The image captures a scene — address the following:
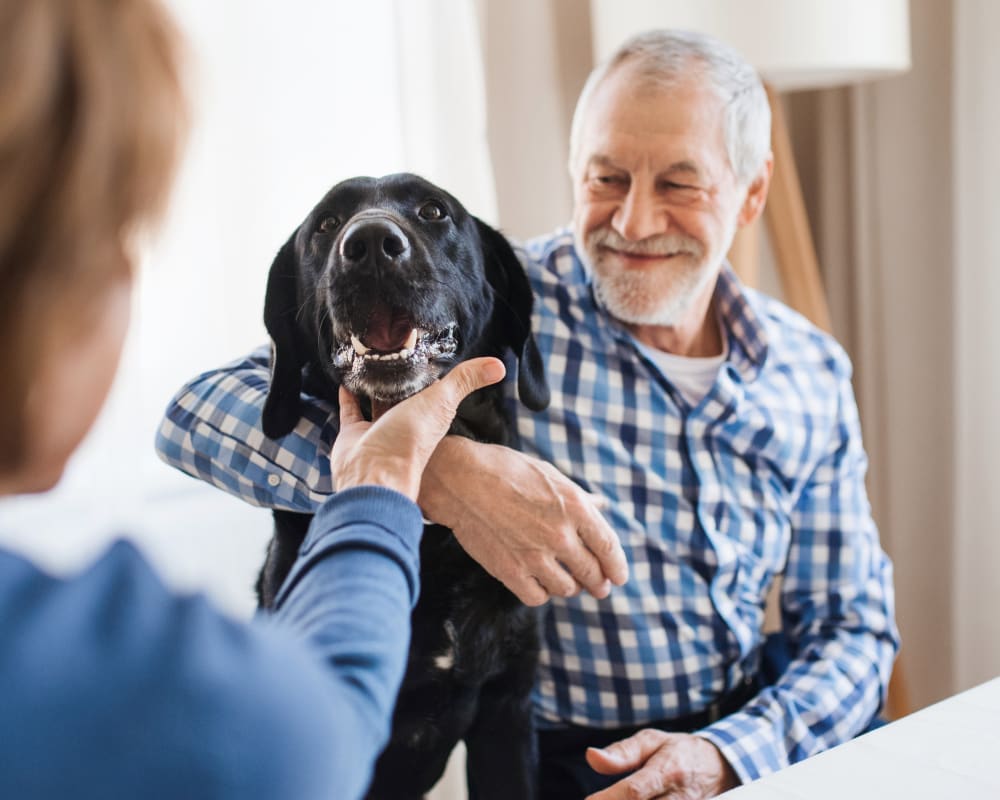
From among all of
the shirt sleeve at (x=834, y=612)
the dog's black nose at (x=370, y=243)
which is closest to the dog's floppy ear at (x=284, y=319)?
the dog's black nose at (x=370, y=243)

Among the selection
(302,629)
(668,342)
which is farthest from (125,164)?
(668,342)

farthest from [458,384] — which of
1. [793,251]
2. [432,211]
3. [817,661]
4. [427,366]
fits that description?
[793,251]

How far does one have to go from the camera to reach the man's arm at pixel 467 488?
89 centimetres

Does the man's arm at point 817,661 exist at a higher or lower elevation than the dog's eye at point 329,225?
lower

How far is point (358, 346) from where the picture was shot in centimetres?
79

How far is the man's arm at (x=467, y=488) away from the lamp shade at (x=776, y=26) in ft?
3.03

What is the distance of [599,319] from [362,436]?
522mm

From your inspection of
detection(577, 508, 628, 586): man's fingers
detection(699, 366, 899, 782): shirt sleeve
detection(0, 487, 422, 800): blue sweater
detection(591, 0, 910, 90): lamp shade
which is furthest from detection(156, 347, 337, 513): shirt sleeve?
detection(591, 0, 910, 90): lamp shade

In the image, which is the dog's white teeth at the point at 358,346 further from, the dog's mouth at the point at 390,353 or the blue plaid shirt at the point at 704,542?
the blue plaid shirt at the point at 704,542

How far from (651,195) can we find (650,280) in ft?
0.33

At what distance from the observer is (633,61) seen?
1.20 metres

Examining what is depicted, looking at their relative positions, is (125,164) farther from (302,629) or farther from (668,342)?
(668,342)

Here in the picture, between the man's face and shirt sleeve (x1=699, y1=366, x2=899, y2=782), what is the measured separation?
305 millimetres

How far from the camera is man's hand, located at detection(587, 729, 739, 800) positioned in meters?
1.02
